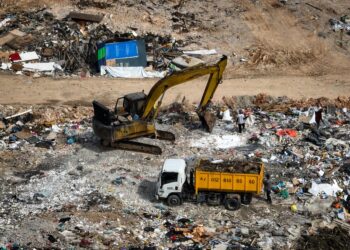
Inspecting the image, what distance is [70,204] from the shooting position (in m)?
21.5

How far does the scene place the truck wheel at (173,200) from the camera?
2131 cm

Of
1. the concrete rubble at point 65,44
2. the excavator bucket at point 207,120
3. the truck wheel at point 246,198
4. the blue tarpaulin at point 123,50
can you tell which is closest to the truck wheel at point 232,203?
the truck wheel at point 246,198

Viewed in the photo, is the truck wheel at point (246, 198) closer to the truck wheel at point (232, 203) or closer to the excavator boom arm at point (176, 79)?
the truck wheel at point (232, 203)

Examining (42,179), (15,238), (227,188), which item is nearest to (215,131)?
(227,188)

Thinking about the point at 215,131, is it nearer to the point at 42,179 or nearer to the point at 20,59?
the point at 42,179

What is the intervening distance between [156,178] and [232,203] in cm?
319

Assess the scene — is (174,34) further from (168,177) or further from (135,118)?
(168,177)

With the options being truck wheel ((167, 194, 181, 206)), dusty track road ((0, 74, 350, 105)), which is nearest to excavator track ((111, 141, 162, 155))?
truck wheel ((167, 194, 181, 206))

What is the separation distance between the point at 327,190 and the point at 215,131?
5790 millimetres

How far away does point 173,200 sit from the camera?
21359mm

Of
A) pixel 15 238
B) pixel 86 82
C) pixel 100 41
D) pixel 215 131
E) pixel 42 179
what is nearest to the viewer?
pixel 15 238

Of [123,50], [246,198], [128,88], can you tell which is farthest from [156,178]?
[123,50]

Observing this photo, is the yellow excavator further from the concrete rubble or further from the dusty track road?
the concrete rubble

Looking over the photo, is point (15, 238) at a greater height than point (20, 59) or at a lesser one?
lesser
